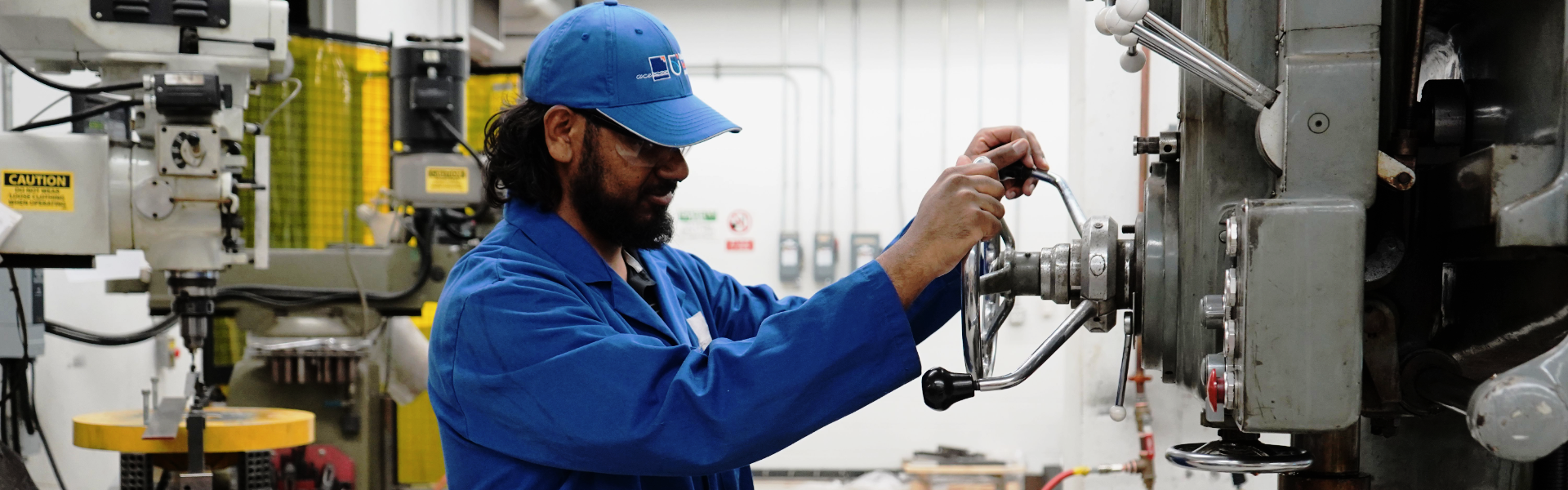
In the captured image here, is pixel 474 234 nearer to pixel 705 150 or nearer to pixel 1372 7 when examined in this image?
pixel 705 150

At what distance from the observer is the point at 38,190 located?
2.11 meters

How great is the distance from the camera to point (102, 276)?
3.34 metres

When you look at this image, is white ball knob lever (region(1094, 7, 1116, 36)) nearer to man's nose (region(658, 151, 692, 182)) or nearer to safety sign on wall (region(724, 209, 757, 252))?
man's nose (region(658, 151, 692, 182))

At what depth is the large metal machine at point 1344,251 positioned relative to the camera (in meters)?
0.76

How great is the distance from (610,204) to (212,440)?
1211 millimetres

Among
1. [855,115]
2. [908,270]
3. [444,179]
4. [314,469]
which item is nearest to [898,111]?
[855,115]

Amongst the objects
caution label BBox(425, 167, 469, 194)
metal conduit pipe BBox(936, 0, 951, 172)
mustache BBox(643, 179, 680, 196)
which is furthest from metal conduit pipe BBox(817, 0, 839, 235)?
mustache BBox(643, 179, 680, 196)

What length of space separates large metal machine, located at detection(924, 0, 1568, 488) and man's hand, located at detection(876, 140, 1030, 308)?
0.12ft

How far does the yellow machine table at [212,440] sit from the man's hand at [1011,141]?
156 centimetres

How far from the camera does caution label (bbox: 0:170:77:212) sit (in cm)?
209

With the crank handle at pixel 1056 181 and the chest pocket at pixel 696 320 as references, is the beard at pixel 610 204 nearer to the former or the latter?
the chest pocket at pixel 696 320

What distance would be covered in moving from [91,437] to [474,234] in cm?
120

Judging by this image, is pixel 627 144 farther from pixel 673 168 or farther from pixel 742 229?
pixel 742 229

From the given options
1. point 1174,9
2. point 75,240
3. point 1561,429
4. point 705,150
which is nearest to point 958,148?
point 705,150
